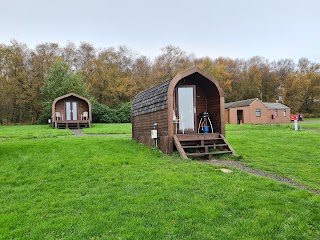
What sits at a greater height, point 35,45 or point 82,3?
point 35,45

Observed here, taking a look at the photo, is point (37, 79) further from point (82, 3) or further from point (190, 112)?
point (190, 112)

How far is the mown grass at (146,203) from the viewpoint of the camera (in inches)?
178

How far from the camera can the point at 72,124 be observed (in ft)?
94.1

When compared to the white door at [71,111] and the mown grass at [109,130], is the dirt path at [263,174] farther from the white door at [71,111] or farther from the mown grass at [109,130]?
the white door at [71,111]

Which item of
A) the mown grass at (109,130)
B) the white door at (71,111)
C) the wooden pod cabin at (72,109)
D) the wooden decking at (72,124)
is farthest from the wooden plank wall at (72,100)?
the mown grass at (109,130)

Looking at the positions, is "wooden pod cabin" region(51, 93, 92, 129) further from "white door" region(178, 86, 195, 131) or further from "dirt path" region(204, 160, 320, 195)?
"dirt path" region(204, 160, 320, 195)

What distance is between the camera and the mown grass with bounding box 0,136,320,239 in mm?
4527

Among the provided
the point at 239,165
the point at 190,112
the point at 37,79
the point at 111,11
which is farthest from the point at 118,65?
the point at 239,165

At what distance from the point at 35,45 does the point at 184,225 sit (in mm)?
46096

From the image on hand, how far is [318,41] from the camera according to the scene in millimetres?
11617

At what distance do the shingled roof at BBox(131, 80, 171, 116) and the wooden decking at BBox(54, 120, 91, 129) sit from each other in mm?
13584

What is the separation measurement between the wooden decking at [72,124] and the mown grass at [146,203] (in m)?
19.2

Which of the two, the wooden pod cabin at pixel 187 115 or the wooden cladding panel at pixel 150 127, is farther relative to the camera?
the wooden cladding panel at pixel 150 127

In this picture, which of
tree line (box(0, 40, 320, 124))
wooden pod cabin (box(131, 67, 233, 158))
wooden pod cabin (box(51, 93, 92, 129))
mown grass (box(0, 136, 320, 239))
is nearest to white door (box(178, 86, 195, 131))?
wooden pod cabin (box(131, 67, 233, 158))
